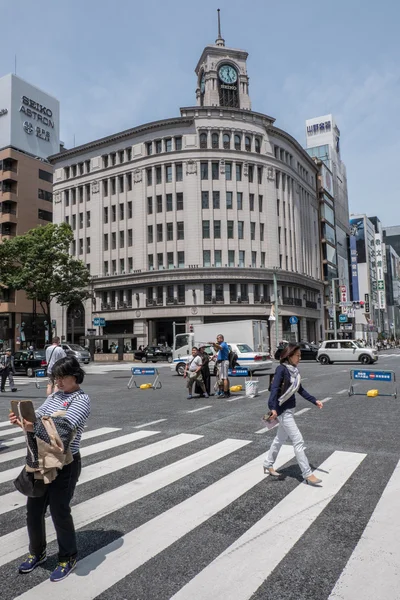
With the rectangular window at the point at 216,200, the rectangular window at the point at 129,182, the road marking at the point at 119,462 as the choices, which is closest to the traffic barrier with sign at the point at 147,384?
the road marking at the point at 119,462

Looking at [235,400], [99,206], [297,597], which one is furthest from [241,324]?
[99,206]

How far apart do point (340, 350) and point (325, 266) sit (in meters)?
40.7

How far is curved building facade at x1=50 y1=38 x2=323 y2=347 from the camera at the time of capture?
164 ft

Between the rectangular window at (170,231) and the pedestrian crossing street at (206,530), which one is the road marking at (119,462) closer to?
the pedestrian crossing street at (206,530)

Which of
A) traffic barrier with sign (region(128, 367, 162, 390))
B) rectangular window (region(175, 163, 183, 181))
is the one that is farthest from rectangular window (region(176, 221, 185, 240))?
traffic barrier with sign (region(128, 367, 162, 390))

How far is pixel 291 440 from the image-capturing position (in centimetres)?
577

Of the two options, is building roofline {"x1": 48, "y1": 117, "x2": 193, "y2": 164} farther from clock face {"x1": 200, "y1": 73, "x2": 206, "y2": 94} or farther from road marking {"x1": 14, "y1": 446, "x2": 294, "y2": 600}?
road marking {"x1": 14, "y1": 446, "x2": 294, "y2": 600}

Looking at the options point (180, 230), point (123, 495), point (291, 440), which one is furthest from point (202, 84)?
point (123, 495)

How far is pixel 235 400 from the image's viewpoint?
45.0 ft

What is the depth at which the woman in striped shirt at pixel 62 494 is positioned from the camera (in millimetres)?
3467

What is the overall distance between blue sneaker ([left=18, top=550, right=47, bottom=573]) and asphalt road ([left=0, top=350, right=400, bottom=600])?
53 millimetres

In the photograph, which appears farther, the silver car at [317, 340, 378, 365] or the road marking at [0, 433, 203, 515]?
the silver car at [317, 340, 378, 365]

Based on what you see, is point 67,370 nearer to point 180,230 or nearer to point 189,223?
point 189,223

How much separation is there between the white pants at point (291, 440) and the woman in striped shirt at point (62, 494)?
9.84ft
